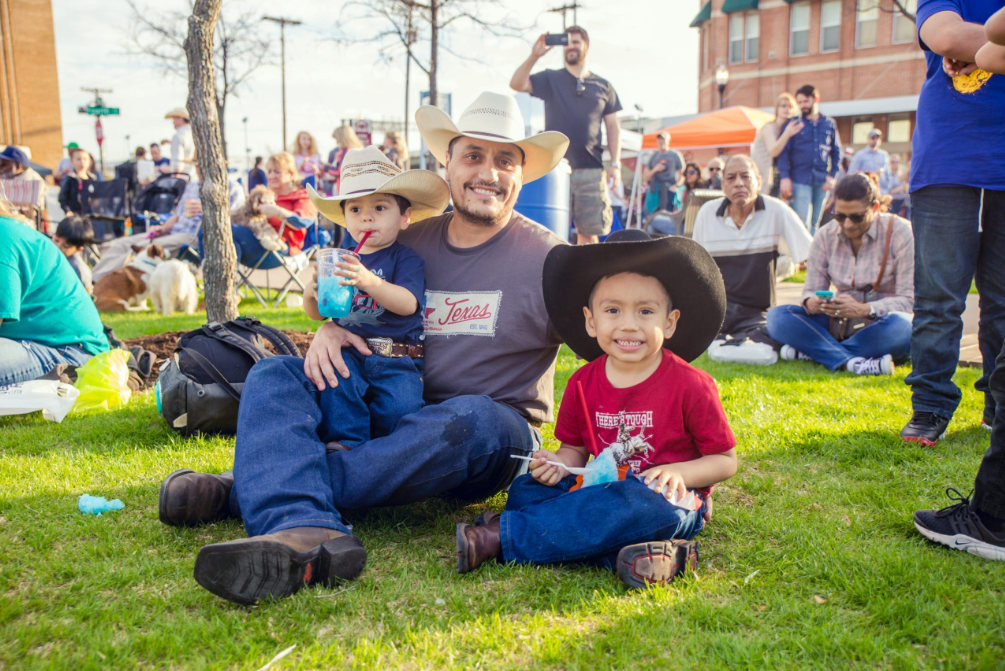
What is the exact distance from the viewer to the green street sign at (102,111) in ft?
92.0

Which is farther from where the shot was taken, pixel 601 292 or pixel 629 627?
pixel 601 292

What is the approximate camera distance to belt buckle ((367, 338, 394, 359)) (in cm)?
264

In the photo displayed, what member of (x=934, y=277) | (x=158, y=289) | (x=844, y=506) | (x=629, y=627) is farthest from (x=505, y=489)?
(x=158, y=289)

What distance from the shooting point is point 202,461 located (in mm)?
3338

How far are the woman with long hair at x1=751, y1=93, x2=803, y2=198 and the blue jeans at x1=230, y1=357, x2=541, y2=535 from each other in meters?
7.51

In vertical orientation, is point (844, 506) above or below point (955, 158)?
below

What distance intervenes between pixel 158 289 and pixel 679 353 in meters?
7.06

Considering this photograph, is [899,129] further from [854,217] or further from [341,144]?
[854,217]

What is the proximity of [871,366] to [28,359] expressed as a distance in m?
5.42

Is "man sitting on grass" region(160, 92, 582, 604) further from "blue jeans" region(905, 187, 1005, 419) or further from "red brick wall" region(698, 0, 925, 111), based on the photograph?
"red brick wall" region(698, 0, 925, 111)

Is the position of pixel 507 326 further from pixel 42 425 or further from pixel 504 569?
pixel 42 425

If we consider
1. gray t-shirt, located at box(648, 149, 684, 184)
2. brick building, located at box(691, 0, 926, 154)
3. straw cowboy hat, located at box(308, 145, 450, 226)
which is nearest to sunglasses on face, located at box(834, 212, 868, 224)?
straw cowboy hat, located at box(308, 145, 450, 226)

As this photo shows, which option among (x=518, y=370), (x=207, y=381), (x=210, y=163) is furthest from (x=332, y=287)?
(x=210, y=163)

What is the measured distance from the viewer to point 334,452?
243 centimetres
